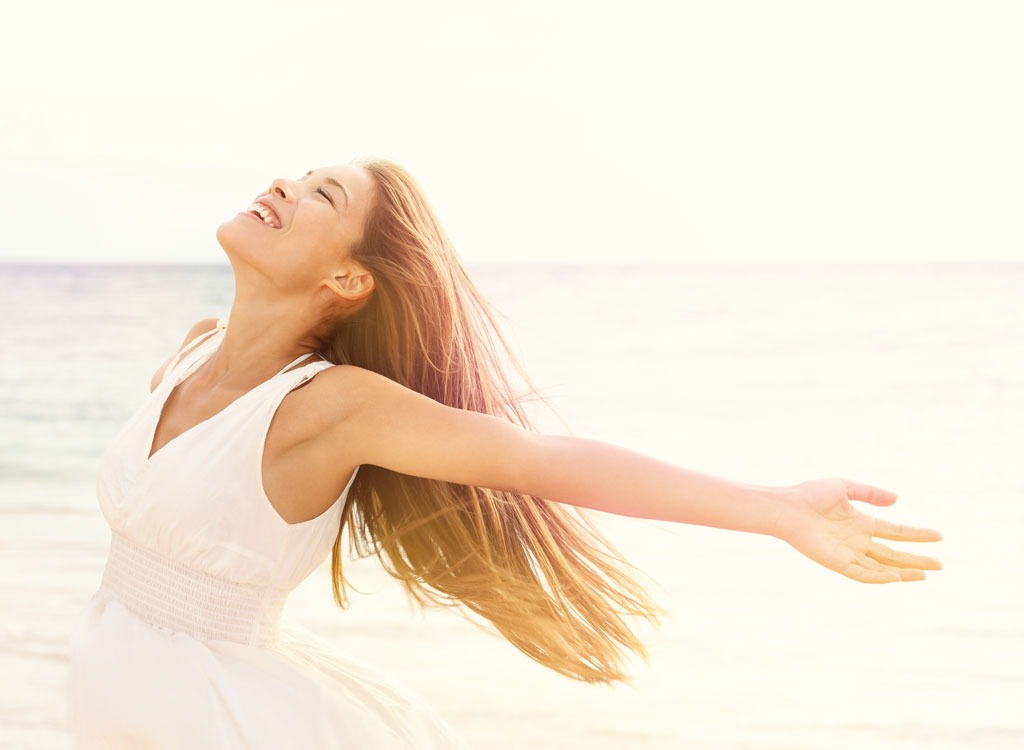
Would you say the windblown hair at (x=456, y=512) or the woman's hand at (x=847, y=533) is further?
the windblown hair at (x=456, y=512)

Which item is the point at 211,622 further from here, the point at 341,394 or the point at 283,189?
the point at 283,189

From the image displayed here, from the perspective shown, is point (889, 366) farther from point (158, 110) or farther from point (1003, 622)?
point (158, 110)

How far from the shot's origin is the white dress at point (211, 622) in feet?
7.28

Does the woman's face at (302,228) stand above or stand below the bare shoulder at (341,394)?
above

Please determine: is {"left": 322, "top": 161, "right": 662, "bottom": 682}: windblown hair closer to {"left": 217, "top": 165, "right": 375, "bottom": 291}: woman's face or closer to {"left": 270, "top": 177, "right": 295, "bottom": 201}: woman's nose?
{"left": 217, "top": 165, "right": 375, "bottom": 291}: woman's face

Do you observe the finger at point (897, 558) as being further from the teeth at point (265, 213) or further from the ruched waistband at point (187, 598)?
the teeth at point (265, 213)

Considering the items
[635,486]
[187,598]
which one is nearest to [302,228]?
[187,598]

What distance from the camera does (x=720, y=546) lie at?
7.28m

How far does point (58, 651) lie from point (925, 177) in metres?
32.4

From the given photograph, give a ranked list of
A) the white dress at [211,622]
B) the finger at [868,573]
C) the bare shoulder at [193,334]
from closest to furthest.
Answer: the finger at [868,573], the white dress at [211,622], the bare shoulder at [193,334]

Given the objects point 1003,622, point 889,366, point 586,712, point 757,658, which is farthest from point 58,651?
point 889,366

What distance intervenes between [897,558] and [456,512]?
975mm

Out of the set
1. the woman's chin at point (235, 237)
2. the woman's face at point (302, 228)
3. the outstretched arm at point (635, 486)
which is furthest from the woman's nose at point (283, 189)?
the outstretched arm at point (635, 486)

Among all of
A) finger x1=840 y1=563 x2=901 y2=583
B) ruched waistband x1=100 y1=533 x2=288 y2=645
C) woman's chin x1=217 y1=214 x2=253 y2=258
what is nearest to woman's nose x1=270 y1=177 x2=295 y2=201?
woman's chin x1=217 y1=214 x2=253 y2=258
